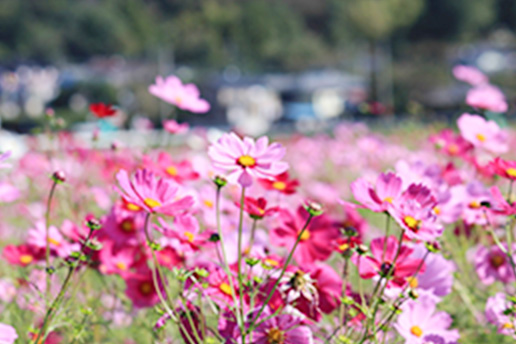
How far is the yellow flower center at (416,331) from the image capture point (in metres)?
0.56

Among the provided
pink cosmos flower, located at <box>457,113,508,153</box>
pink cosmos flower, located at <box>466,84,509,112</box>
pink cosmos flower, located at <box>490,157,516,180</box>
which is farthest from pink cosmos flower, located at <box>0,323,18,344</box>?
pink cosmos flower, located at <box>466,84,509,112</box>

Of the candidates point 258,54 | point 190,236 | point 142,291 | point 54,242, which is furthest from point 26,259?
point 258,54

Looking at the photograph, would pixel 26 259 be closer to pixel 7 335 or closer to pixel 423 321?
pixel 7 335

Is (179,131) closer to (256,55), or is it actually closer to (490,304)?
(490,304)

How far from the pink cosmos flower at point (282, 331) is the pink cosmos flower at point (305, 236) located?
11 centimetres

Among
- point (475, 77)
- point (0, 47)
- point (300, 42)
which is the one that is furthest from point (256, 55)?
point (475, 77)

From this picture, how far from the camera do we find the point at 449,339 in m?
0.56

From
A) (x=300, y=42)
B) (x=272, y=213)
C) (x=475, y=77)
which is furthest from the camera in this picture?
(x=300, y=42)

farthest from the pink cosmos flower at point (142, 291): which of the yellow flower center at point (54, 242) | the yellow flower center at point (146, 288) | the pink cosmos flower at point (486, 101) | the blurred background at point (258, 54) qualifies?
the blurred background at point (258, 54)

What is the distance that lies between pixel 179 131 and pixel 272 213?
35 cm

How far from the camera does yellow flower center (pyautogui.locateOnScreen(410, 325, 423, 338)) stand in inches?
21.9

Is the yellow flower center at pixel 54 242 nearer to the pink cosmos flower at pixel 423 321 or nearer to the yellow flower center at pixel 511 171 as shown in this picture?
the pink cosmos flower at pixel 423 321

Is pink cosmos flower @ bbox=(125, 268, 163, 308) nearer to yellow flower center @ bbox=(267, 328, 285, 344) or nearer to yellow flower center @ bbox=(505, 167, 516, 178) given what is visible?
yellow flower center @ bbox=(267, 328, 285, 344)

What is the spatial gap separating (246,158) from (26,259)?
0.36m
